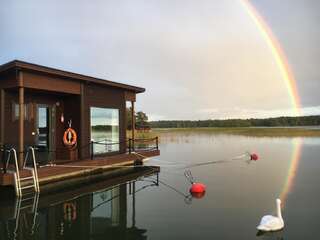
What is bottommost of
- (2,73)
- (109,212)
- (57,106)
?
(109,212)

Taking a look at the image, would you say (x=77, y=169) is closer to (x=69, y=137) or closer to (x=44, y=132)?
(x=69, y=137)

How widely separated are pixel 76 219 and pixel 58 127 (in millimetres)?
6105

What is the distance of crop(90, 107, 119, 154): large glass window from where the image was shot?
13.3 metres

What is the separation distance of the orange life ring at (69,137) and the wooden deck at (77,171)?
0.77 meters

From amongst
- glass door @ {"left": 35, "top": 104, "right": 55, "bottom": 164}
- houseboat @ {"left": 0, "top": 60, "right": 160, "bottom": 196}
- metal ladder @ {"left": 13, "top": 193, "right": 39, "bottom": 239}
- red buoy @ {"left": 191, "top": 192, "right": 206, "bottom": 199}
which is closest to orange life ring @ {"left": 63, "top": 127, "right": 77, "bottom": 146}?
houseboat @ {"left": 0, "top": 60, "right": 160, "bottom": 196}

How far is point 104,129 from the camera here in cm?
1383

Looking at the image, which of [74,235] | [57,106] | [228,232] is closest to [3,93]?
[57,106]

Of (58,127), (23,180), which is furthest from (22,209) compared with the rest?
(58,127)

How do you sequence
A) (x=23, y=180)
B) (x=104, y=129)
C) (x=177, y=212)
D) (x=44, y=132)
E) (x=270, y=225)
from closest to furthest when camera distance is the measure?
(x=270, y=225) → (x=177, y=212) → (x=23, y=180) → (x=44, y=132) → (x=104, y=129)

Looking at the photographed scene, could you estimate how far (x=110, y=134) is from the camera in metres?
14.2

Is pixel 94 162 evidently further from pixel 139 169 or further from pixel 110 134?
pixel 139 169

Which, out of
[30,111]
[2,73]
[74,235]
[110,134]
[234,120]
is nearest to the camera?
[74,235]

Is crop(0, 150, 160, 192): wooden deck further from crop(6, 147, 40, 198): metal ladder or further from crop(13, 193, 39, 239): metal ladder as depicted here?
crop(13, 193, 39, 239): metal ladder

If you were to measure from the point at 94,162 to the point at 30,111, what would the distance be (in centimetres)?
275
